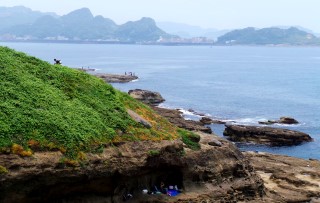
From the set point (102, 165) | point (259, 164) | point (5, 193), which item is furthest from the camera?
point (259, 164)

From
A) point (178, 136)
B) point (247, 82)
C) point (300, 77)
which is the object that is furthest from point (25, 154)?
point (300, 77)

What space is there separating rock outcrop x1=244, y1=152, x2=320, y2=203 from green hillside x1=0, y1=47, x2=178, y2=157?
13291mm

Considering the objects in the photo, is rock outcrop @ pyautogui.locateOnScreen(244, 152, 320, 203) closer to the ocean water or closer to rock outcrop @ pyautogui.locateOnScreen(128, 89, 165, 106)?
the ocean water

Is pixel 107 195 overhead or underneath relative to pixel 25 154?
underneath

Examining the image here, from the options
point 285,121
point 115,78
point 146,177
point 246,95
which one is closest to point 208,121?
point 285,121

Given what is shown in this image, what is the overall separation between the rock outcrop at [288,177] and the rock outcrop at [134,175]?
408 centimetres

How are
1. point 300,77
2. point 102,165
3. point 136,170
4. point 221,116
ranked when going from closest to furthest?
point 102,165 → point 136,170 → point 221,116 → point 300,77

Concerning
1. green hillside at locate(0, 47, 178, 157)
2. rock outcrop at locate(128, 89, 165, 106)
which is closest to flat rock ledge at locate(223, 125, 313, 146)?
rock outcrop at locate(128, 89, 165, 106)

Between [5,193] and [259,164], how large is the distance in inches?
1403

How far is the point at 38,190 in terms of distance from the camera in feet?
103

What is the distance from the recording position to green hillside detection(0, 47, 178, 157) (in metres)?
32.4

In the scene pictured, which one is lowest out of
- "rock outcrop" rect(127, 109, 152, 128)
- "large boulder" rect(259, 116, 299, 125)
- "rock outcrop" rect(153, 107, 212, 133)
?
"large boulder" rect(259, 116, 299, 125)

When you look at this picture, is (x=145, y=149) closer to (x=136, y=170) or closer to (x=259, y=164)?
→ (x=136, y=170)

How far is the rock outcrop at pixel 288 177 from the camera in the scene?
4534 cm
